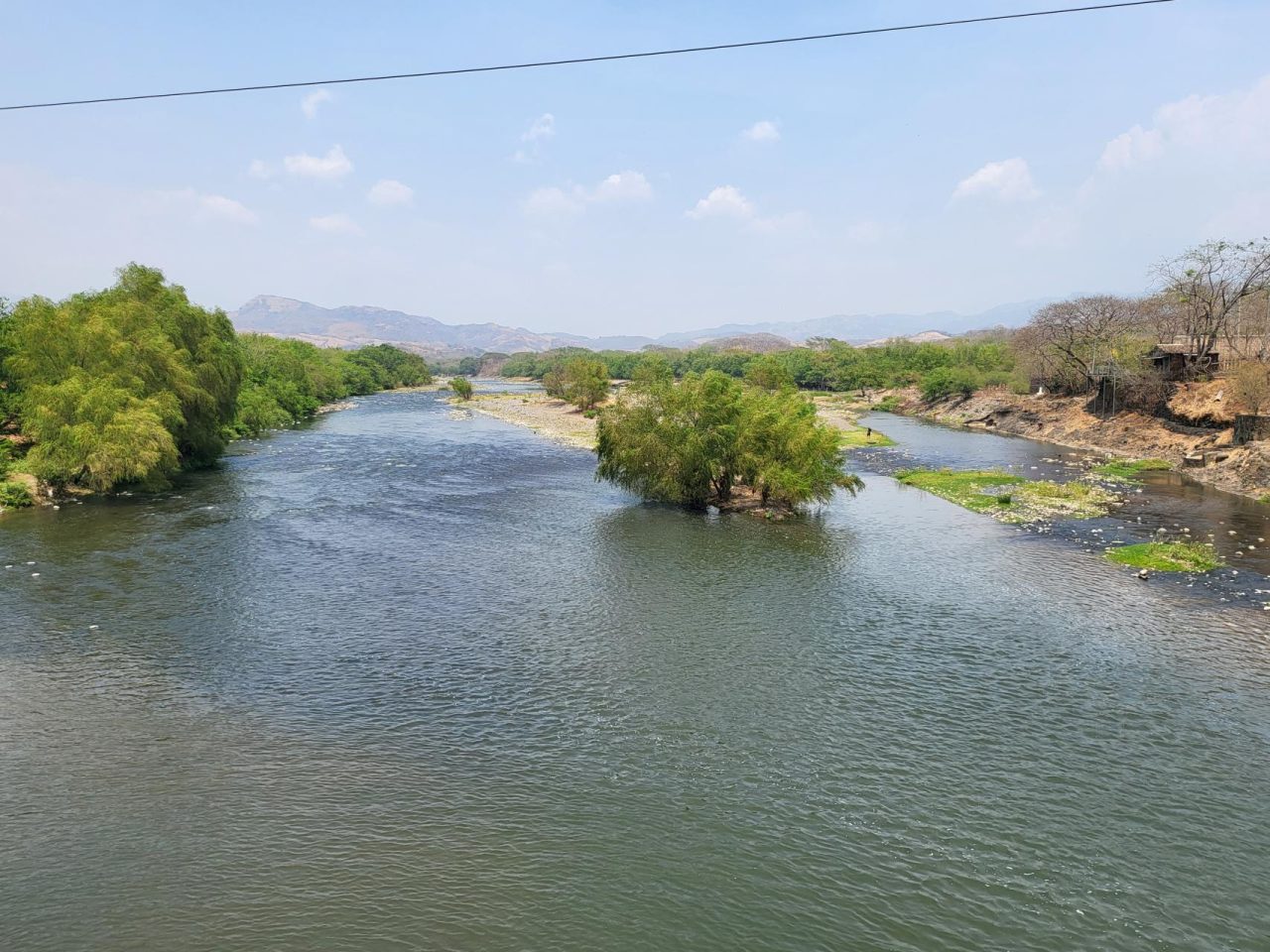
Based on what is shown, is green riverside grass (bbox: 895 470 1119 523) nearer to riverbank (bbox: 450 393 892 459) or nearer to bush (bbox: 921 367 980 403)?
riverbank (bbox: 450 393 892 459)

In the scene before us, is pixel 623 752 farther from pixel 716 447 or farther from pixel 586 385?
pixel 586 385

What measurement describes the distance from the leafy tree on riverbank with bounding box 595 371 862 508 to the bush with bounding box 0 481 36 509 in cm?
3715

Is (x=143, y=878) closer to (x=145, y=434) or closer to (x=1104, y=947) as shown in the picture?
(x=1104, y=947)

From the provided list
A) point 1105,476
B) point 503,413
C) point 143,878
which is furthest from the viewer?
point 503,413

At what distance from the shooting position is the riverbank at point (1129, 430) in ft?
197

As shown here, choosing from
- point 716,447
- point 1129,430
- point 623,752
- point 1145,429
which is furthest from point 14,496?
point 1129,430

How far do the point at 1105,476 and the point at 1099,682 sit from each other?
45372 mm

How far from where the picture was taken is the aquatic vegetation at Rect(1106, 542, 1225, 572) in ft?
127

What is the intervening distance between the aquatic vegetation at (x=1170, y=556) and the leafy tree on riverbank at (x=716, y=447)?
17010mm

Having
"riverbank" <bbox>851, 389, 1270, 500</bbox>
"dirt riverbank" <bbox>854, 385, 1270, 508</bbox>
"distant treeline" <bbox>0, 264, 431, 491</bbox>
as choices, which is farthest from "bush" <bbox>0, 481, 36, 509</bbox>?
"dirt riverbank" <bbox>854, 385, 1270, 508</bbox>

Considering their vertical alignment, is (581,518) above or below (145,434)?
below

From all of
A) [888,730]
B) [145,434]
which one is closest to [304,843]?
[888,730]

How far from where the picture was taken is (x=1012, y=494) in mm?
57406

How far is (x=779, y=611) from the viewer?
33281 millimetres
